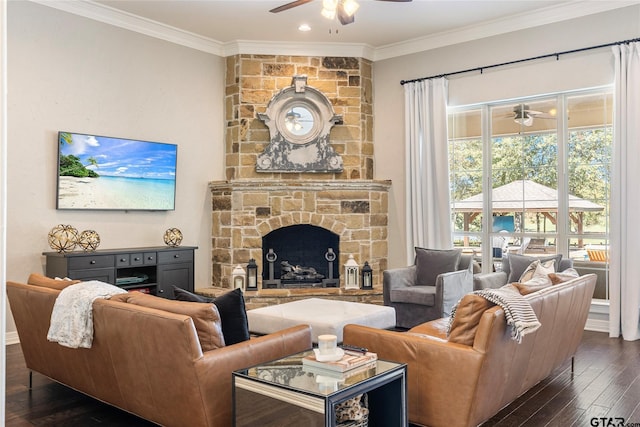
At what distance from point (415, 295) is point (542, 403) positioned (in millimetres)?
2147

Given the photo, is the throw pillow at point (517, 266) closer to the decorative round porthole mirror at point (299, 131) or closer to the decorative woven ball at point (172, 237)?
the decorative round porthole mirror at point (299, 131)

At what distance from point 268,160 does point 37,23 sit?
2935mm

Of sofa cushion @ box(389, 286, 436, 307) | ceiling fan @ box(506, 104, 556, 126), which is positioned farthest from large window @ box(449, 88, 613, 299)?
sofa cushion @ box(389, 286, 436, 307)

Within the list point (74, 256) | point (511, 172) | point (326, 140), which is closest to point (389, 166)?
point (326, 140)

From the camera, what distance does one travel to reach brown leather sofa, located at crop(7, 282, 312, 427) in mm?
2744

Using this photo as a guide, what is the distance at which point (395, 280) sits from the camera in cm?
586

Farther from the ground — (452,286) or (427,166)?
(427,166)

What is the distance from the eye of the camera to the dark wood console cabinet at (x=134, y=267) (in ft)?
17.3

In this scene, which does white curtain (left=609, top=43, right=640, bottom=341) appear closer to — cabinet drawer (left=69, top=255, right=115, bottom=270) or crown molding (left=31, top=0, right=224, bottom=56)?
crown molding (left=31, top=0, right=224, bottom=56)

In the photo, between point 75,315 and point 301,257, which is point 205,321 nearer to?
point 75,315

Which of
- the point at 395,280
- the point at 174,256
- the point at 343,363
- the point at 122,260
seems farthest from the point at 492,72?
the point at 343,363

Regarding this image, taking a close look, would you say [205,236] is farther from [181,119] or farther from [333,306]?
[333,306]

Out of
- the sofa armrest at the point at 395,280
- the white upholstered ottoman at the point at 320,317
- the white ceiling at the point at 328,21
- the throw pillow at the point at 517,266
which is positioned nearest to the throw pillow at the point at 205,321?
the white upholstered ottoman at the point at 320,317

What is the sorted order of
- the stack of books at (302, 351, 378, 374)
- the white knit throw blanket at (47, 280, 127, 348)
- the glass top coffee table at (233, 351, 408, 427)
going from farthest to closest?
the white knit throw blanket at (47, 280, 127, 348) < the stack of books at (302, 351, 378, 374) < the glass top coffee table at (233, 351, 408, 427)
